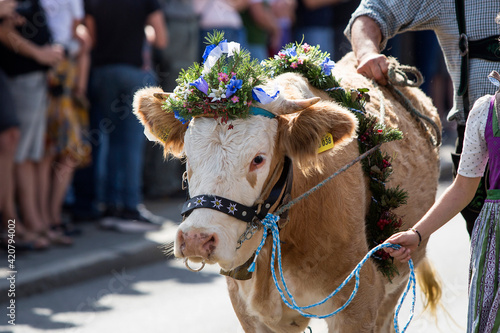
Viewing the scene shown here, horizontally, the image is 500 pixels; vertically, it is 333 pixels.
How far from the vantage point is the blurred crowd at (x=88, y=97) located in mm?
6828

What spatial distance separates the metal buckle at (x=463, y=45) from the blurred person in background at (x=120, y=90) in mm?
4582

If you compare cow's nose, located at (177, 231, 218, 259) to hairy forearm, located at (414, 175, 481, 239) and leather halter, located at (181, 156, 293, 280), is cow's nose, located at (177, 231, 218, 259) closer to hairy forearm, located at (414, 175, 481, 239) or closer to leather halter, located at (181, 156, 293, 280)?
leather halter, located at (181, 156, 293, 280)

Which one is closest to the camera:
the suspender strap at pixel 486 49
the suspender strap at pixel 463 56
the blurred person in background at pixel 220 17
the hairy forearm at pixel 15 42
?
the suspender strap at pixel 486 49

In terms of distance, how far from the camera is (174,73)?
8.95m

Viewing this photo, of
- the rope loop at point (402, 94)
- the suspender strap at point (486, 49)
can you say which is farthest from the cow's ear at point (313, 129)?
the rope loop at point (402, 94)

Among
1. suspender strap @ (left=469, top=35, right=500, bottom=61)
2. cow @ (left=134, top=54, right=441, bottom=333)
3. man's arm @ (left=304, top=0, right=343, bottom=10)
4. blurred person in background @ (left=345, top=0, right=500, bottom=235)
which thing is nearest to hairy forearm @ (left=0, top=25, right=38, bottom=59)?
cow @ (left=134, top=54, right=441, bottom=333)

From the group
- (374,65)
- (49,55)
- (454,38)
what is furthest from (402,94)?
(49,55)

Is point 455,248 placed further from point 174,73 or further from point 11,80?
point 11,80

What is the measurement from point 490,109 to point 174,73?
6.33 meters

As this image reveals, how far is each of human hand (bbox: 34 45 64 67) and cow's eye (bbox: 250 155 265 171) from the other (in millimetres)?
4187

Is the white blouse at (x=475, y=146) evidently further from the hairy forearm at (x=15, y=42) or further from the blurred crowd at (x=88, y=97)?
the hairy forearm at (x=15, y=42)

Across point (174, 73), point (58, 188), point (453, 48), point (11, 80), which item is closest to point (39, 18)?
point (11, 80)

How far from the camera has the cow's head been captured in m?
3.06

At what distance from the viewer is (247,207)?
3211 millimetres
